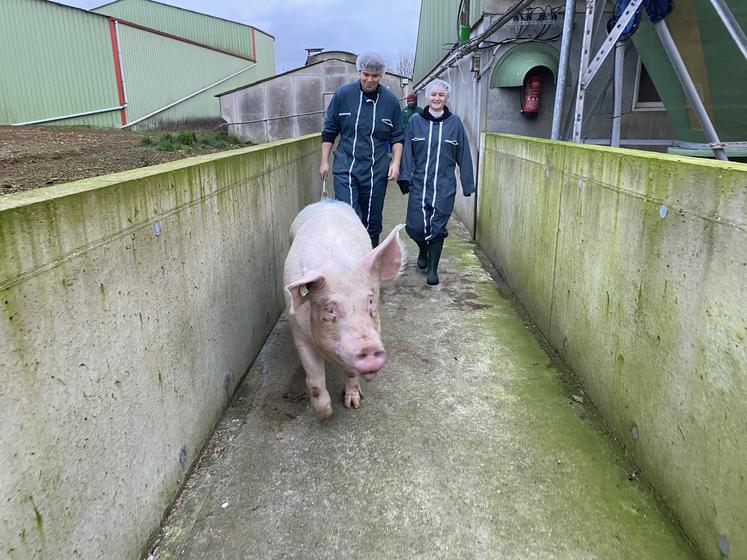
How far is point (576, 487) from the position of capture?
9.04 feet

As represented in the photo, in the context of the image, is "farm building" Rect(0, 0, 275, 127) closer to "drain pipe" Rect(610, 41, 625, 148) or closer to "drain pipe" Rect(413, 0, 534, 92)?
"drain pipe" Rect(413, 0, 534, 92)

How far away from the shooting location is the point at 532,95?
298 inches

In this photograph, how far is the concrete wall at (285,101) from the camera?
16.4 m

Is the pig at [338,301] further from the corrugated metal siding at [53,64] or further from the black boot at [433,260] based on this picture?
the corrugated metal siding at [53,64]

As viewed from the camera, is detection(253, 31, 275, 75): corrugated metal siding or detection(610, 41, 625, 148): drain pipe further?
detection(253, 31, 275, 75): corrugated metal siding

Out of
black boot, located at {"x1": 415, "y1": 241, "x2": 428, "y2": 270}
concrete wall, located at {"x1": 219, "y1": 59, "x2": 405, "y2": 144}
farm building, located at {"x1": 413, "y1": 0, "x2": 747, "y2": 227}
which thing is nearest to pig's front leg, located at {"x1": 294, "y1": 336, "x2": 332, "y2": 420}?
black boot, located at {"x1": 415, "y1": 241, "x2": 428, "y2": 270}

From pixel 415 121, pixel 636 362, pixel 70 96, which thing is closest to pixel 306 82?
pixel 70 96

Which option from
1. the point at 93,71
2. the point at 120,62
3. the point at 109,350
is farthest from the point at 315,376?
the point at 120,62

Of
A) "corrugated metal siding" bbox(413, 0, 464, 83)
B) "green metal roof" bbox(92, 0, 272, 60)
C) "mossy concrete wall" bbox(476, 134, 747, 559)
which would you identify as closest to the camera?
"mossy concrete wall" bbox(476, 134, 747, 559)

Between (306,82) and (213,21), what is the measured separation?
16260 millimetres

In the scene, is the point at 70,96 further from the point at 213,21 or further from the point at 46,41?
the point at 213,21

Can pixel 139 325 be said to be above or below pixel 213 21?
below

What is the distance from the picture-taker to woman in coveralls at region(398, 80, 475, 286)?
18.8 feet

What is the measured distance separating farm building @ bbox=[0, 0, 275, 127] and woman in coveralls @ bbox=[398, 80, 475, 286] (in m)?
11.6
